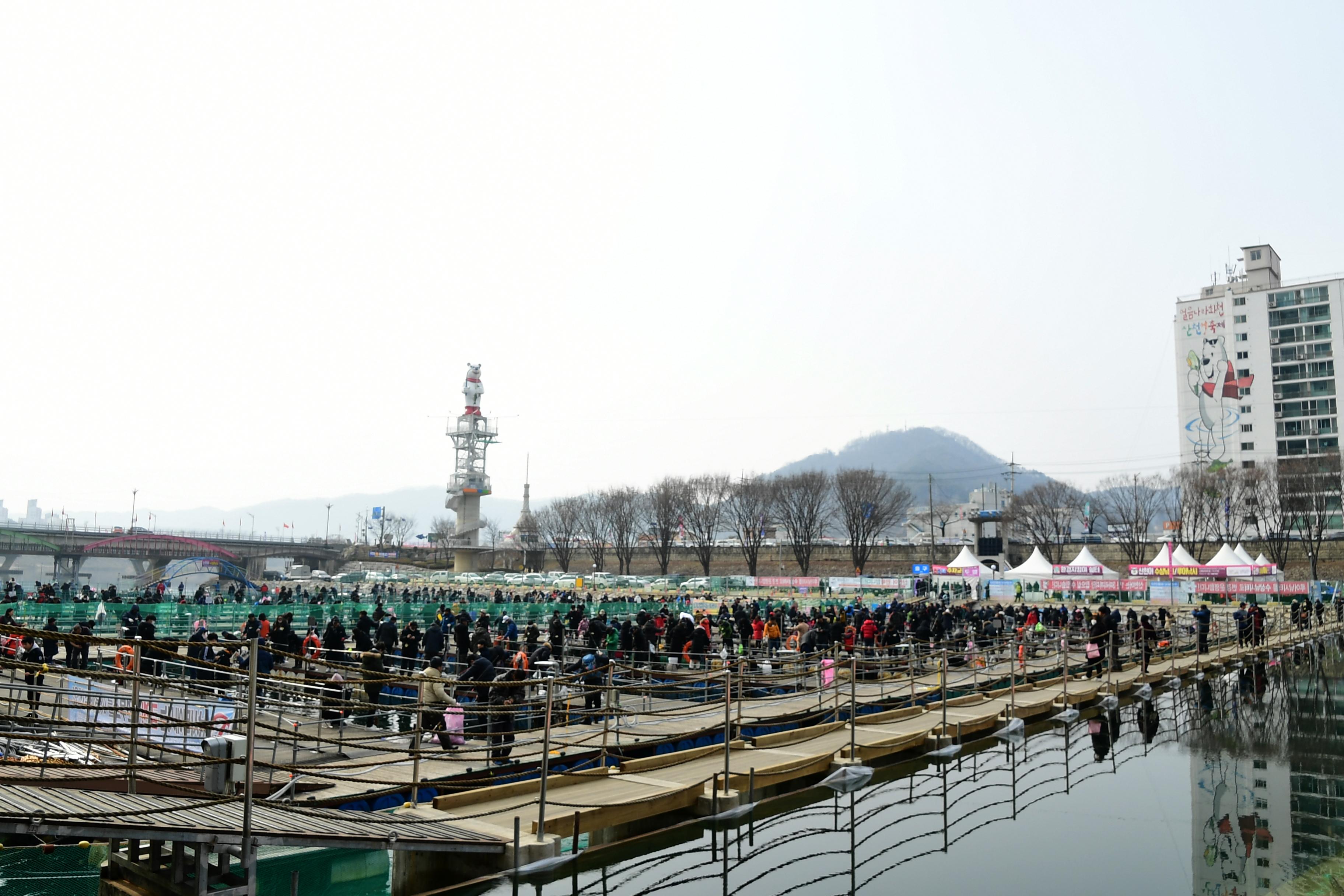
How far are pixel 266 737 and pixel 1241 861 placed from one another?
31.8 feet

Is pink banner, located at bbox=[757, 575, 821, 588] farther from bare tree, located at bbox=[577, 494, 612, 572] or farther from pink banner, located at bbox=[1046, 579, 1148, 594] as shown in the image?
bare tree, located at bbox=[577, 494, 612, 572]

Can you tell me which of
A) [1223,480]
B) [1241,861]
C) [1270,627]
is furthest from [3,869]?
[1223,480]

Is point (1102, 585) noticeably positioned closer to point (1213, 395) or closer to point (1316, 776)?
point (1316, 776)

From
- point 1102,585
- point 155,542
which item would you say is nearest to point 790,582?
point 1102,585

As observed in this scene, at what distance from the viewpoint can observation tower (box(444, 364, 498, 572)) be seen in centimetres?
10144

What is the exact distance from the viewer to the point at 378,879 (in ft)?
29.8

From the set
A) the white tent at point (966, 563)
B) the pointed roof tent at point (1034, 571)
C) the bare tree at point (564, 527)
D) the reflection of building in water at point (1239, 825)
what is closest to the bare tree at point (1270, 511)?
the white tent at point (966, 563)

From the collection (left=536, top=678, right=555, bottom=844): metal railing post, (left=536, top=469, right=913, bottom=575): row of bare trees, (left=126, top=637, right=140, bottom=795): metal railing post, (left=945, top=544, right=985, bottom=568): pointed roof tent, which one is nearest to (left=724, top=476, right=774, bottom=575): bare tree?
(left=536, top=469, right=913, bottom=575): row of bare trees

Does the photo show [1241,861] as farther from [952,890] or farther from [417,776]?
[417,776]

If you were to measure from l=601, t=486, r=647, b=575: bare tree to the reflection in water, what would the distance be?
3111 inches

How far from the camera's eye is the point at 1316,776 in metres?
12.9

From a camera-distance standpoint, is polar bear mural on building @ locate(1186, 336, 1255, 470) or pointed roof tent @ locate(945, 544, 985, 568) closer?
pointed roof tent @ locate(945, 544, 985, 568)

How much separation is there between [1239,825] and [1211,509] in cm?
6964

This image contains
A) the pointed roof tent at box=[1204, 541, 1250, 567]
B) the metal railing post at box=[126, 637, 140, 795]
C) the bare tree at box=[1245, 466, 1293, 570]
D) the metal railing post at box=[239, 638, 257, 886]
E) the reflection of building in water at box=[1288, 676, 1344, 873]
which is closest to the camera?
the metal railing post at box=[239, 638, 257, 886]
